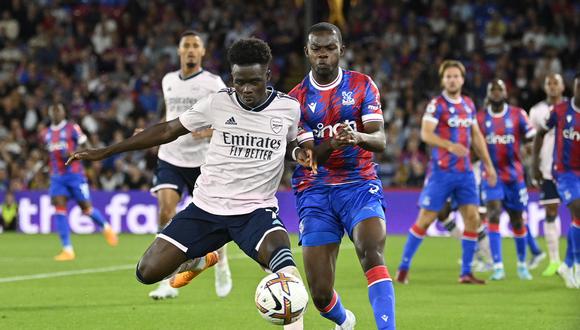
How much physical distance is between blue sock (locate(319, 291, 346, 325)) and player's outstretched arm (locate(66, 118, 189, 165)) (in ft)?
5.33

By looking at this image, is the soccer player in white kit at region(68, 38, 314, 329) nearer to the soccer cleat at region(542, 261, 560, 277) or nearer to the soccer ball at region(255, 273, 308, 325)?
the soccer ball at region(255, 273, 308, 325)

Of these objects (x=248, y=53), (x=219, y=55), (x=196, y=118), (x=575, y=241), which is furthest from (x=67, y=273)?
(x=219, y=55)

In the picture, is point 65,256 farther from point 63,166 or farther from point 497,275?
point 497,275

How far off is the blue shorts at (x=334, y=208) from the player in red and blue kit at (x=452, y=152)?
4.74 meters

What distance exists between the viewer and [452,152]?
40.1ft

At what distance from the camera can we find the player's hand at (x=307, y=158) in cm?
707

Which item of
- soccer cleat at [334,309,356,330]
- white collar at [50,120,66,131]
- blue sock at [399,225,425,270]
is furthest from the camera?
white collar at [50,120,66,131]

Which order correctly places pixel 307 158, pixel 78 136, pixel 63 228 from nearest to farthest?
1. pixel 307 158
2. pixel 63 228
3. pixel 78 136

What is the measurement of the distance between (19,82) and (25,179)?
4.67 m

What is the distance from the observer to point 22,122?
26.2m

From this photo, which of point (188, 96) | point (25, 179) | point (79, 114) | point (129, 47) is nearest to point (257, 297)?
point (188, 96)

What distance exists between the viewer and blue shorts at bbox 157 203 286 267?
7520 millimetres

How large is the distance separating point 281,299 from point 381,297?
74 centimetres

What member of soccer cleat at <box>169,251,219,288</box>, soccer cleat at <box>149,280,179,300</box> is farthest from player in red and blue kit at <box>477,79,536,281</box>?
soccer cleat at <box>169,251,219,288</box>
